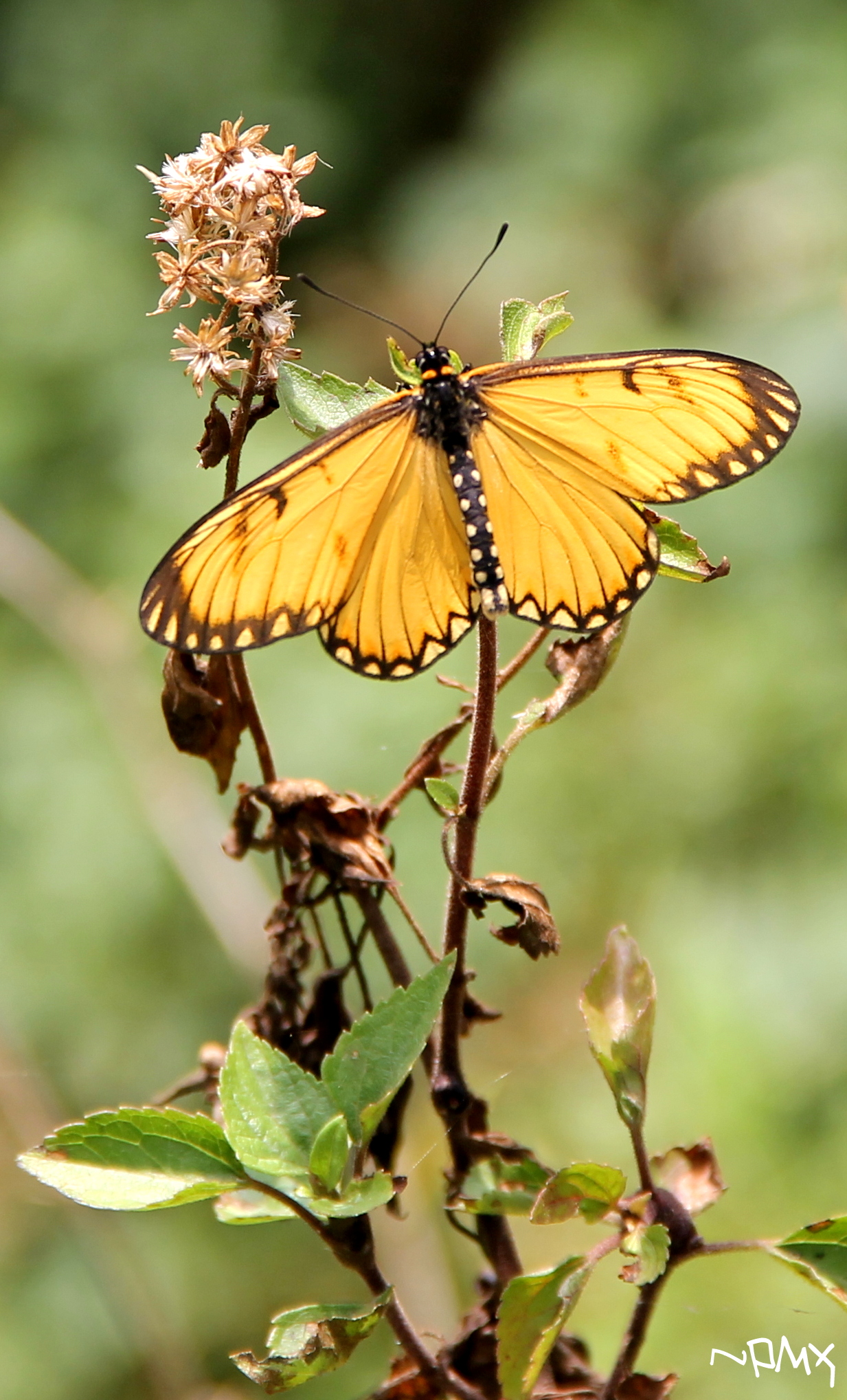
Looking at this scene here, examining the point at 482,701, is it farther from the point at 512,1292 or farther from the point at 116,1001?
the point at 116,1001

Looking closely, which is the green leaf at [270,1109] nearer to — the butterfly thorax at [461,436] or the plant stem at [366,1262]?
the plant stem at [366,1262]

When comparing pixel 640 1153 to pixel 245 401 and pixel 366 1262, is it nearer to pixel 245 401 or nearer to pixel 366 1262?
pixel 366 1262

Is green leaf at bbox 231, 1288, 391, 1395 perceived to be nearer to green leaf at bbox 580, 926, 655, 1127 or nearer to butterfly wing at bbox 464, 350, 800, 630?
green leaf at bbox 580, 926, 655, 1127

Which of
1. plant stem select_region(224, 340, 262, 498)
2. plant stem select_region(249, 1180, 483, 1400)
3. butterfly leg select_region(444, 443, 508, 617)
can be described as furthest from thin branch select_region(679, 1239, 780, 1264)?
plant stem select_region(224, 340, 262, 498)

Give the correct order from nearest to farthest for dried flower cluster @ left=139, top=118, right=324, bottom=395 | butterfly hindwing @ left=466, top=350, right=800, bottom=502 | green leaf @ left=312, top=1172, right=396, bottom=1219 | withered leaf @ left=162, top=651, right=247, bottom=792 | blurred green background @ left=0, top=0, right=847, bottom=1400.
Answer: green leaf @ left=312, top=1172, right=396, bottom=1219 → dried flower cluster @ left=139, top=118, right=324, bottom=395 → withered leaf @ left=162, top=651, right=247, bottom=792 → butterfly hindwing @ left=466, top=350, right=800, bottom=502 → blurred green background @ left=0, top=0, right=847, bottom=1400

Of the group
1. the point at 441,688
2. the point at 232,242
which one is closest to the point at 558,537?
the point at 232,242

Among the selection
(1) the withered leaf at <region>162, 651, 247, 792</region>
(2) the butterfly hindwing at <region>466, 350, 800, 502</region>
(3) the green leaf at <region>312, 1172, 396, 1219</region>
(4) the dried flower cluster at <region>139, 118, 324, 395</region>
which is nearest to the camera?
(3) the green leaf at <region>312, 1172, 396, 1219</region>

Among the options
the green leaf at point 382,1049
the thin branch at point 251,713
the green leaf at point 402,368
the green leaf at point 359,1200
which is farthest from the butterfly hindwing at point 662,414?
the green leaf at point 359,1200

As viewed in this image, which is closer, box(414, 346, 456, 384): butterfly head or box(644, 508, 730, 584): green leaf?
box(644, 508, 730, 584): green leaf

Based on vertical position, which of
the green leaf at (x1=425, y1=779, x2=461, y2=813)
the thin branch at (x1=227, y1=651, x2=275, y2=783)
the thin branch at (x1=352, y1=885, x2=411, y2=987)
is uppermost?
the thin branch at (x1=227, y1=651, x2=275, y2=783)
